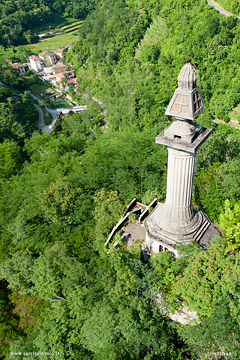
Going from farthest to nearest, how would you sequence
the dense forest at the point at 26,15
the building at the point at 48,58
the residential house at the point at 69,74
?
the dense forest at the point at 26,15 → the building at the point at 48,58 → the residential house at the point at 69,74

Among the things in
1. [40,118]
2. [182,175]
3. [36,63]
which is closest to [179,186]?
[182,175]

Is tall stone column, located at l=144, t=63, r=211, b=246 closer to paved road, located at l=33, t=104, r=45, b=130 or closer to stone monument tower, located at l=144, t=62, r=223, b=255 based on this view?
stone monument tower, located at l=144, t=62, r=223, b=255

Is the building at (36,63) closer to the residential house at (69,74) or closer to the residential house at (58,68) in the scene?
the residential house at (58,68)

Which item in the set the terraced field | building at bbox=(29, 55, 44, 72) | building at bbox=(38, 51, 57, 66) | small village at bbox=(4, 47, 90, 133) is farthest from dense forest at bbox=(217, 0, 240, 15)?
building at bbox=(29, 55, 44, 72)

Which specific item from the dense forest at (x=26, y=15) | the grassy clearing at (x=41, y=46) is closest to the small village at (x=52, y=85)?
the grassy clearing at (x=41, y=46)

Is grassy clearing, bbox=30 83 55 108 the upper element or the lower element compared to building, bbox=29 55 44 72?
lower

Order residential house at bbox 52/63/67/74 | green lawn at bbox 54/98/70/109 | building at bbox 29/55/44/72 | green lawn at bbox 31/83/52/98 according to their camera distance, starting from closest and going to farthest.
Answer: green lawn at bbox 54/98/70/109 → green lawn at bbox 31/83/52/98 → residential house at bbox 52/63/67/74 → building at bbox 29/55/44/72

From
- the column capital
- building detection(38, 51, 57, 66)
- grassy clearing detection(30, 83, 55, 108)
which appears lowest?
grassy clearing detection(30, 83, 55, 108)
